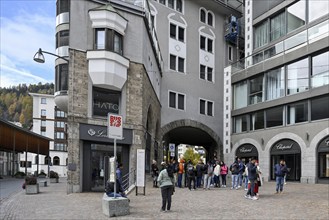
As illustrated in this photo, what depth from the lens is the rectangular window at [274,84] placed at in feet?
99.3

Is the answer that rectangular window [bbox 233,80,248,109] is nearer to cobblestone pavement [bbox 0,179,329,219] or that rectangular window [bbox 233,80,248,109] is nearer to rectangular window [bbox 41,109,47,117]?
cobblestone pavement [bbox 0,179,329,219]

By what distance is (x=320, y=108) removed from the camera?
2634 centimetres

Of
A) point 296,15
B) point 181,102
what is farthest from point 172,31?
point 296,15

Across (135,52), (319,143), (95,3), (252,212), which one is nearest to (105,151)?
(135,52)

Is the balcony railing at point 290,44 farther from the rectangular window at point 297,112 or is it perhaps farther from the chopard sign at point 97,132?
the chopard sign at point 97,132

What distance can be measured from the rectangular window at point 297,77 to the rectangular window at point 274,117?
1.89 meters

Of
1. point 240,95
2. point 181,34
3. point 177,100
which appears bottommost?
point 177,100

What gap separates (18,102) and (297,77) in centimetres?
11870

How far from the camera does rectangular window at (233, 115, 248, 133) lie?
115ft

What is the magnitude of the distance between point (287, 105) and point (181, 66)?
1171 cm

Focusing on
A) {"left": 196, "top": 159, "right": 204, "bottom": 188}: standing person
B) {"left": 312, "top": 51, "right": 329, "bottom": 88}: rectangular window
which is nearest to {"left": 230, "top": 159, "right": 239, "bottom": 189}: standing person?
{"left": 196, "top": 159, "right": 204, "bottom": 188}: standing person

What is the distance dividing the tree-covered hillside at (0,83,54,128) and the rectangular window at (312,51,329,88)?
10326 centimetres

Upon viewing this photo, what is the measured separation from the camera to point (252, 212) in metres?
11.4

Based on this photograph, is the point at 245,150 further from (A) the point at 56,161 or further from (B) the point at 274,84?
(A) the point at 56,161
